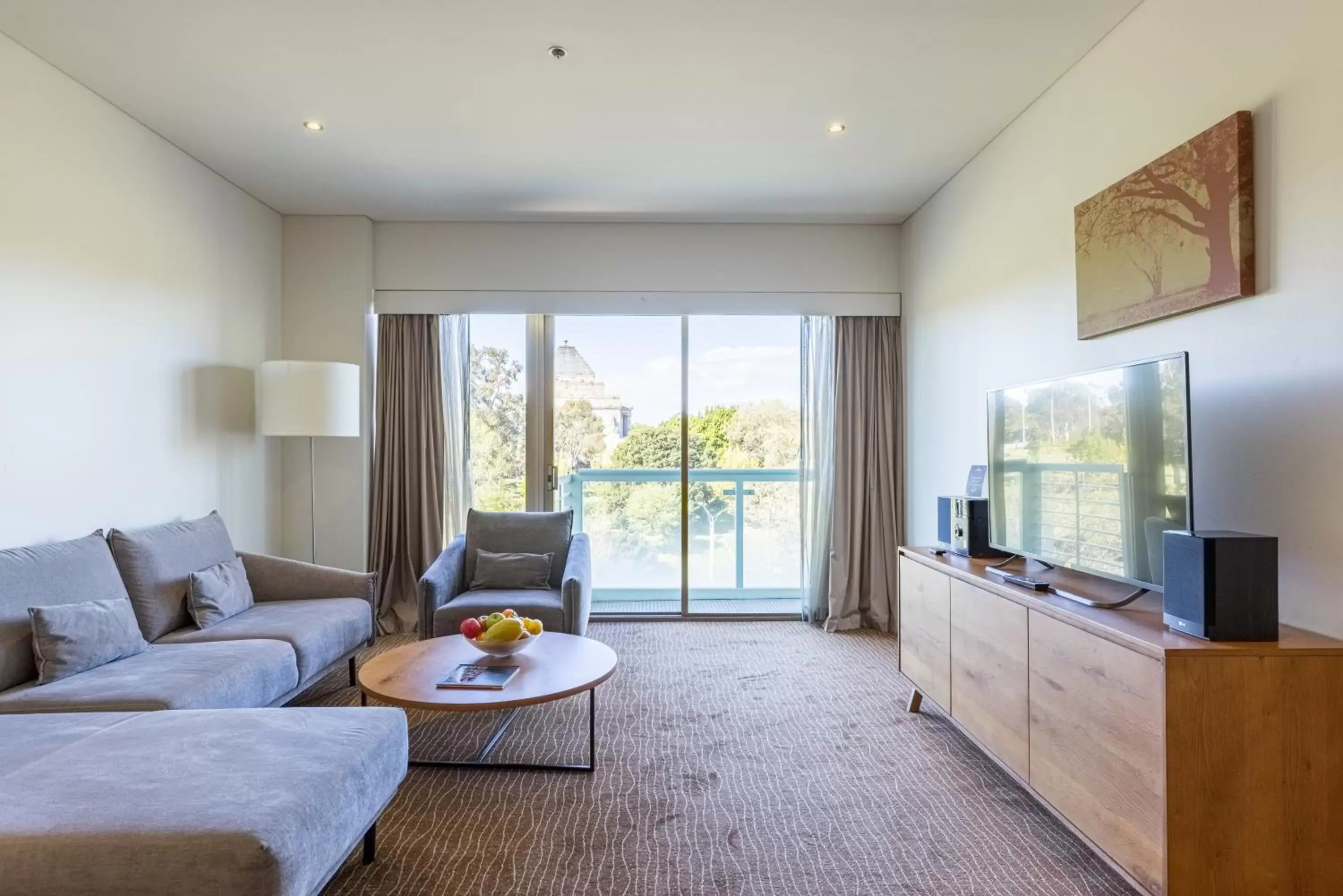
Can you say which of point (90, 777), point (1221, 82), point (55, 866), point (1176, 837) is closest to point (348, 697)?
point (90, 777)

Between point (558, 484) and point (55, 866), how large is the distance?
137 inches

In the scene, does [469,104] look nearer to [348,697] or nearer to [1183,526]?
[348,697]

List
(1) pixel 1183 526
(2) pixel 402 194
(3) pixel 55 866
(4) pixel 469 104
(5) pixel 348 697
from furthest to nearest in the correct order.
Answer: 1. (2) pixel 402 194
2. (5) pixel 348 697
3. (4) pixel 469 104
4. (1) pixel 1183 526
5. (3) pixel 55 866

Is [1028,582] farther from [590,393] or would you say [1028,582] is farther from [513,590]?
[590,393]

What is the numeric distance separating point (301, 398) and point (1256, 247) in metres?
4.07

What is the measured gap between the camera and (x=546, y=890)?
6.12 ft

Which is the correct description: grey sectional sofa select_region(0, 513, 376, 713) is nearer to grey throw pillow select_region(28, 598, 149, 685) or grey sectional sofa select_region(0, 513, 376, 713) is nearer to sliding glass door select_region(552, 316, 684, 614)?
grey throw pillow select_region(28, 598, 149, 685)

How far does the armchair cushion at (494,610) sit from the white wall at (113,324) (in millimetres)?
1448

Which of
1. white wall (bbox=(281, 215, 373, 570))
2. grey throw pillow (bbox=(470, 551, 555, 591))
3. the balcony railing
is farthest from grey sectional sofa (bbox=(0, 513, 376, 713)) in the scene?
the balcony railing

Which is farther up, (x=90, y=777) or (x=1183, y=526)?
(x=1183, y=526)

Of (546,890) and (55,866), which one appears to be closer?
(55,866)

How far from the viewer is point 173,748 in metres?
1.71

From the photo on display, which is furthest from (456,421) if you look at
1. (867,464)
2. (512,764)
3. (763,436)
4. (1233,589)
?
(1233,589)

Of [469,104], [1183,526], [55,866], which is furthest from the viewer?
[469,104]
